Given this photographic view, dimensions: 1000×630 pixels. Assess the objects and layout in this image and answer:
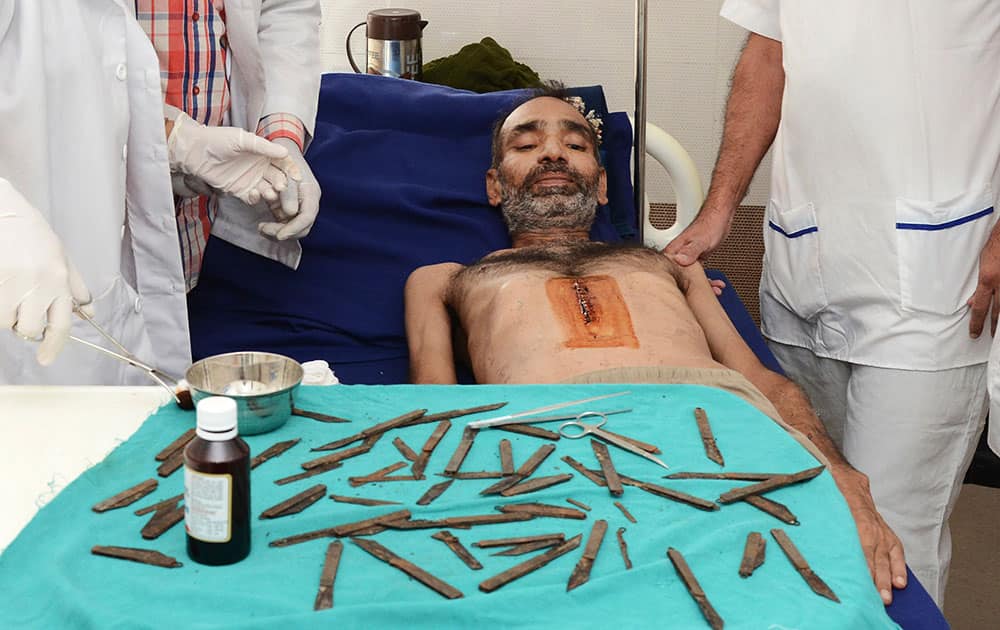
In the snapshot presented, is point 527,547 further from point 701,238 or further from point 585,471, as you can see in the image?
point 701,238

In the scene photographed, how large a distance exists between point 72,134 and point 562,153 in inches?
48.5

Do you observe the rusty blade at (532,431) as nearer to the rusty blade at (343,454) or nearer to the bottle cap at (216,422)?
the rusty blade at (343,454)

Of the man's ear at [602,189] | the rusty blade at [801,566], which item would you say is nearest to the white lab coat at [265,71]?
the man's ear at [602,189]

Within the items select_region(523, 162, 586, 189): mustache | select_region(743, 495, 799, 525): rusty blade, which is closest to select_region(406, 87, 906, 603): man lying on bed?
select_region(523, 162, 586, 189): mustache

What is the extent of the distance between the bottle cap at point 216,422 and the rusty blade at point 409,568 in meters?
0.21

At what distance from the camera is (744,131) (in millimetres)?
2584

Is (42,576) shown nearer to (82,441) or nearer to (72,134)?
(82,441)

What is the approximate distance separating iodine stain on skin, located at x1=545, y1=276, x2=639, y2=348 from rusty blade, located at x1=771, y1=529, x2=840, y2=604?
0.88m

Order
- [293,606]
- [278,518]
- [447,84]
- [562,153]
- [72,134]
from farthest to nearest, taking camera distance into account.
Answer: [447,84] < [562,153] < [72,134] < [278,518] < [293,606]

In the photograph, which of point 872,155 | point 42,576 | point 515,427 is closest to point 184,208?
point 515,427

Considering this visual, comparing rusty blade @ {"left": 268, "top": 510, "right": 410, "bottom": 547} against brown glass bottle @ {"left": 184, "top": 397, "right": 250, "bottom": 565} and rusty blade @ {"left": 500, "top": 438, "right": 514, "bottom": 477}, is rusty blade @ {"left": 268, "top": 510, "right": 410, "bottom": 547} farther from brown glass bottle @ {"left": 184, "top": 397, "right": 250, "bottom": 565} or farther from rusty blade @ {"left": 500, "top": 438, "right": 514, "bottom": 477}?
rusty blade @ {"left": 500, "top": 438, "right": 514, "bottom": 477}

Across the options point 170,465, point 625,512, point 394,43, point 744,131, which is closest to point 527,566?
point 625,512

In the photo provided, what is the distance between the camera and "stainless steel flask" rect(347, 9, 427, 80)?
3.25m

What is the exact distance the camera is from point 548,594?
3.78 ft
